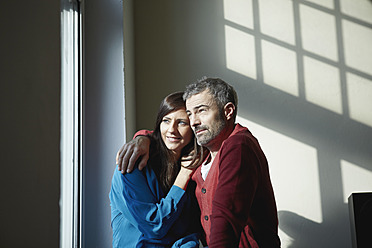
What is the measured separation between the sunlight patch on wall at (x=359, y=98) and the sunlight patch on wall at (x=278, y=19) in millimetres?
661

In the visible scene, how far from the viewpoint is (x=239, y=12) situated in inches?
154

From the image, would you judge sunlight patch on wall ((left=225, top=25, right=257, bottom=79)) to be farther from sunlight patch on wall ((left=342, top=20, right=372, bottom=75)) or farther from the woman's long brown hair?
the woman's long brown hair

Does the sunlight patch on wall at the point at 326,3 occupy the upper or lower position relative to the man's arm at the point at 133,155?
upper

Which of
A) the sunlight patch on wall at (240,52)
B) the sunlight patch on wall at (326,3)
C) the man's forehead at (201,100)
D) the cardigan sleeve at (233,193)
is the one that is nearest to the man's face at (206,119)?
the man's forehead at (201,100)

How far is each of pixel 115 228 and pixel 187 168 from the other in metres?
0.48

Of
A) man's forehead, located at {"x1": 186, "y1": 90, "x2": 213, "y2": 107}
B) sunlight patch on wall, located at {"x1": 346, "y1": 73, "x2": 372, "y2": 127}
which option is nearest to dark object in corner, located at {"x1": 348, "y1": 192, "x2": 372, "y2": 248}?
sunlight patch on wall, located at {"x1": 346, "y1": 73, "x2": 372, "y2": 127}

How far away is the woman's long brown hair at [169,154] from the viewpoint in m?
2.14

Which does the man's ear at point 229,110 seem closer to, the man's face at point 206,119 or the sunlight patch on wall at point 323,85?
the man's face at point 206,119

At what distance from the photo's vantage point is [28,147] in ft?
4.09

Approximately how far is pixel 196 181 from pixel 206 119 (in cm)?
32

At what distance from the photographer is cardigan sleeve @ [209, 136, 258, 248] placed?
1552 mm

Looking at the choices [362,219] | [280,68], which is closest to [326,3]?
[280,68]

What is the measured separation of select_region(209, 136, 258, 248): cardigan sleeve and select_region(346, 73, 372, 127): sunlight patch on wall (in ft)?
7.87

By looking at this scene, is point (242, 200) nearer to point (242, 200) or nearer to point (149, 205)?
point (242, 200)
